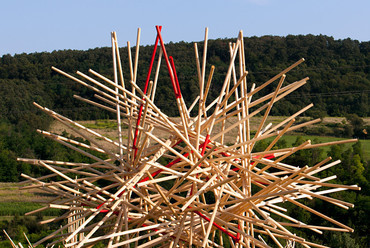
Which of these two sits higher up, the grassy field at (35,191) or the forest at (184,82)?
the forest at (184,82)

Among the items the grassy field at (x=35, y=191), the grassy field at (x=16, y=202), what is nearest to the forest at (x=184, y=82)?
the grassy field at (x=35, y=191)

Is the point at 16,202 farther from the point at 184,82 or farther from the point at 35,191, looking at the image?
the point at 184,82

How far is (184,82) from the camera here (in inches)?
698

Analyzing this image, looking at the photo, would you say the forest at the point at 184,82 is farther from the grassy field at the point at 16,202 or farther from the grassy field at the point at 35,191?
the grassy field at the point at 16,202

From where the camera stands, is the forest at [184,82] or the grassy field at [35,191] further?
the forest at [184,82]

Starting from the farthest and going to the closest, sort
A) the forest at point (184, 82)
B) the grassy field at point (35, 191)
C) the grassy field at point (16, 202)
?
the forest at point (184, 82) < the grassy field at point (35, 191) < the grassy field at point (16, 202)

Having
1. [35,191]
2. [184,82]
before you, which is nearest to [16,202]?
[35,191]

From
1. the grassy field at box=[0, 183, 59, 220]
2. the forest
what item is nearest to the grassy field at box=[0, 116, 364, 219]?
the grassy field at box=[0, 183, 59, 220]

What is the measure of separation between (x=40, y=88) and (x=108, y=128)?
7.43m

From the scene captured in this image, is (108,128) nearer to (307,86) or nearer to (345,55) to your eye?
(307,86)

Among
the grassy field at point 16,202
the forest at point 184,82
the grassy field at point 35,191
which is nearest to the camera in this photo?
the grassy field at point 16,202

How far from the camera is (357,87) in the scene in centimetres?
2164

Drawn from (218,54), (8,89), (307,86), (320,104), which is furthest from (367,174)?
(8,89)

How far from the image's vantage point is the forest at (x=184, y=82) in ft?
59.5
